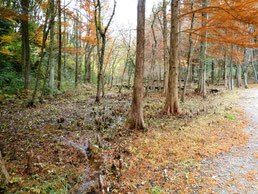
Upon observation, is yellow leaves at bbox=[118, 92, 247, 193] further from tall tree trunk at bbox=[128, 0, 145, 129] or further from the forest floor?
tall tree trunk at bbox=[128, 0, 145, 129]

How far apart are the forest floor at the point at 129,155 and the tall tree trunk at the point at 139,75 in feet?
1.59

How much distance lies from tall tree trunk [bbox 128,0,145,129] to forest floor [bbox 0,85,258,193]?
0.49 metres

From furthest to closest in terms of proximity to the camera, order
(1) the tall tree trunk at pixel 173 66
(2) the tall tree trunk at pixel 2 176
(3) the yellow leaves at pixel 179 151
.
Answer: (1) the tall tree trunk at pixel 173 66
(3) the yellow leaves at pixel 179 151
(2) the tall tree trunk at pixel 2 176

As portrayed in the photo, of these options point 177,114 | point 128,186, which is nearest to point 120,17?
point 177,114

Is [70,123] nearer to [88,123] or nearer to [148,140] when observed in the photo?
[88,123]

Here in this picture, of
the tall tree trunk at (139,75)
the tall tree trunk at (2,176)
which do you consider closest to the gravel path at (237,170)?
the tall tree trunk at (139,75)

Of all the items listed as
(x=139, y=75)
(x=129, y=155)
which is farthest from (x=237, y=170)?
(x=139, y=75)

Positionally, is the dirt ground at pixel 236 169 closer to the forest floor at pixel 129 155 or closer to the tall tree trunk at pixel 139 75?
the forest floor at pixel 129 155

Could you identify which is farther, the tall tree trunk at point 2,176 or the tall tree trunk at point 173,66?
the tall tree trunk at point 173,66

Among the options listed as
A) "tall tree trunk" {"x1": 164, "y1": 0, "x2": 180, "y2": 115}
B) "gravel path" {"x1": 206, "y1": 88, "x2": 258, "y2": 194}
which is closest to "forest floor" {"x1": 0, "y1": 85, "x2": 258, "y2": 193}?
"gravel path" {"x1": 206, "y1": 88, "x2": 258, "y2": 194}

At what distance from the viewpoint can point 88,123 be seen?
6.87m

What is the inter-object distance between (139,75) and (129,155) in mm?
3046

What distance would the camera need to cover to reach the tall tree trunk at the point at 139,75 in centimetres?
563

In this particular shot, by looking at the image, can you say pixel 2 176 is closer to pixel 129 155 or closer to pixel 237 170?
pixel 129 155
